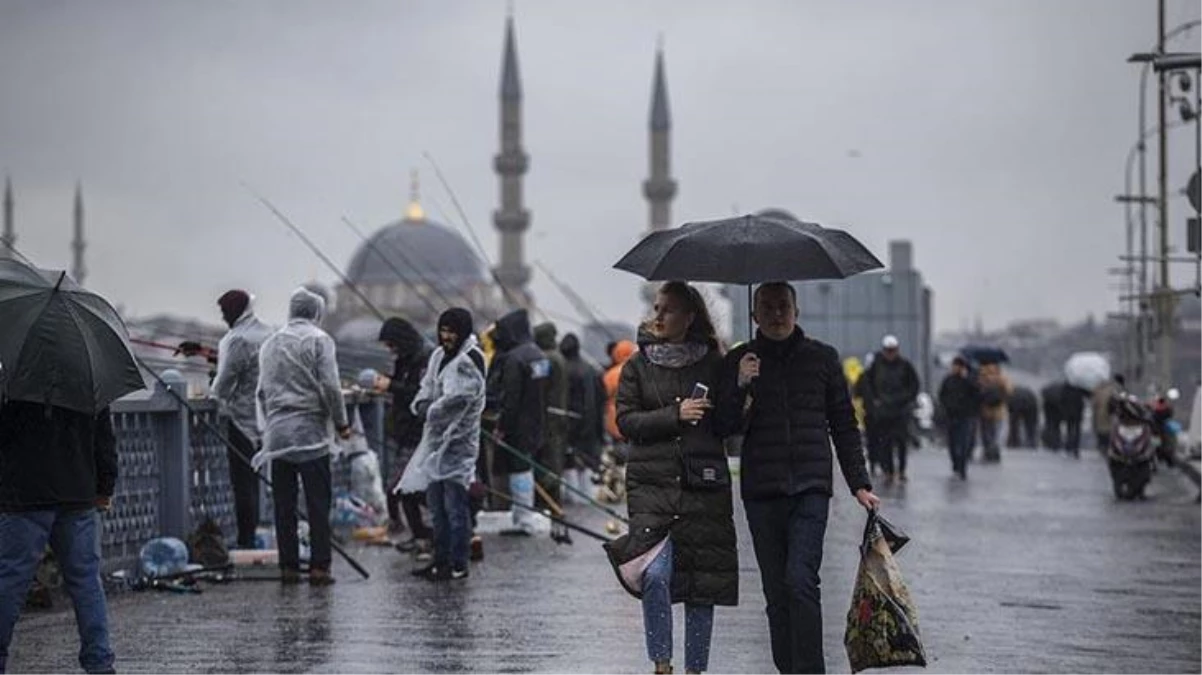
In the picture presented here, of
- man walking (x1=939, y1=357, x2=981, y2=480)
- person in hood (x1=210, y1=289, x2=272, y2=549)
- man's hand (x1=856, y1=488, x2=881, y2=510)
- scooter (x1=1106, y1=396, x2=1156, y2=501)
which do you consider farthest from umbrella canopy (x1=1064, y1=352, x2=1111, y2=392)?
man's hand (x1=856, y1=488, x2=881, y2=510)

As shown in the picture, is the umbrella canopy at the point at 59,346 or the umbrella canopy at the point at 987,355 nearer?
the umbrella canopy at the point at 59,346

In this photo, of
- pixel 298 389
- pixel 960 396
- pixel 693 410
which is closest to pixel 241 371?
pixel 298 389

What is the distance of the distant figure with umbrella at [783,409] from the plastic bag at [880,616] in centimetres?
14

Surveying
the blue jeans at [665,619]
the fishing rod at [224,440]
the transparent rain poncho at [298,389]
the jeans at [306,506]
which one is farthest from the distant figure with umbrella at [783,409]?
the fishing rod at [224,440]

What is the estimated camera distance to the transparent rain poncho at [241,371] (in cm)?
1454

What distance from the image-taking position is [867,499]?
9016 mm

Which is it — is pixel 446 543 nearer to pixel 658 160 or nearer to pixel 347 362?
pixel 347 362

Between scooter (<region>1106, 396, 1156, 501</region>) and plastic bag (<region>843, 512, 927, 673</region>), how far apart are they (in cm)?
1536

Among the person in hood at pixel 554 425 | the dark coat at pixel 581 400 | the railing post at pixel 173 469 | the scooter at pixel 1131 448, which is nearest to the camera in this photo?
the railing post at pixel 173 469

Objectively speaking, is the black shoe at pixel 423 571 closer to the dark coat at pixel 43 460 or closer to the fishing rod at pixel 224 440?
the fishing rod at pixel 224 440

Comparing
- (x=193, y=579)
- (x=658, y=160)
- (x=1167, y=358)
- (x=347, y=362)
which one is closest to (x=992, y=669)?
(x=193, y=579)

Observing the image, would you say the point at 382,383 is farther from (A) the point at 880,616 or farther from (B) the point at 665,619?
(A) the point at 880,616

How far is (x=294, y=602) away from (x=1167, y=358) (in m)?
21.7

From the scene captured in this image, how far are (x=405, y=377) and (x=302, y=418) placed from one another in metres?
2.59
